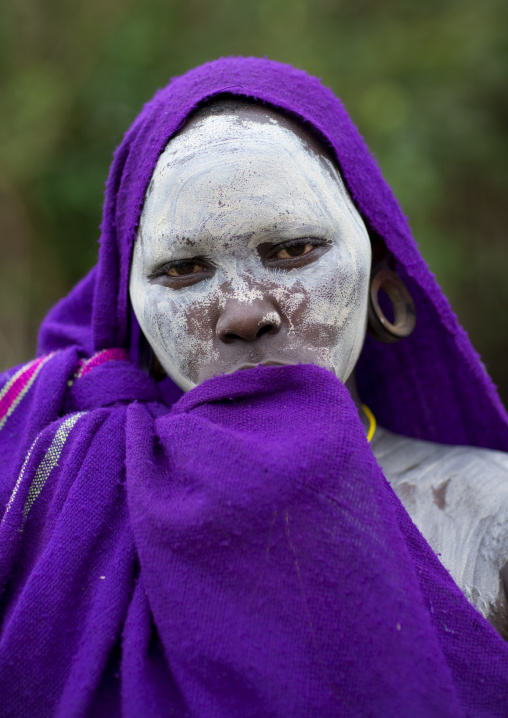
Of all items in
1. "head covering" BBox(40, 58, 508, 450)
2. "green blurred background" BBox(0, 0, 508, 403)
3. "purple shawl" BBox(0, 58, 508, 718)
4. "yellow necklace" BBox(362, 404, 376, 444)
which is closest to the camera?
"purple shawl" BBox(0, 58, 508, 718)

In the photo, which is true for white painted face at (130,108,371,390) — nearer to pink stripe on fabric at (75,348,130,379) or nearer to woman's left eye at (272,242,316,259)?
woman's left eye at (272,242,316,259)

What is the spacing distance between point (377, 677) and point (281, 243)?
2.52 feet

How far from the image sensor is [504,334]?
17.1 feet

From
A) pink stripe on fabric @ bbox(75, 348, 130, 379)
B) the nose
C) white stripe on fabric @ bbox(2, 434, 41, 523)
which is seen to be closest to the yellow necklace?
the nose

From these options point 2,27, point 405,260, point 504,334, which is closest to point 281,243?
point 405,260

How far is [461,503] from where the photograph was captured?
1.42m

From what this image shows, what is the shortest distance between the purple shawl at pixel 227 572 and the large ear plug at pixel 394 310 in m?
0.34

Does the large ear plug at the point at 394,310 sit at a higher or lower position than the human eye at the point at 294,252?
lower

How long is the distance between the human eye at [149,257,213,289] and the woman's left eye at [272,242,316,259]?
138 mm

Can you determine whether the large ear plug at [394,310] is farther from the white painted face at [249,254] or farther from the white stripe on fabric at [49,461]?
the white stripe on fabric at [49,461]

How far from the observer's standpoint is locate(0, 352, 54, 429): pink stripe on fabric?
1.51 meters

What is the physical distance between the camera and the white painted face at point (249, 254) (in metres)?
1.29

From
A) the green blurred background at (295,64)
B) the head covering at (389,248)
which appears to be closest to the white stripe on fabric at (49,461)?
the head covering at (389,248)

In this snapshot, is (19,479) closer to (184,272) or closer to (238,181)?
(184,272)
